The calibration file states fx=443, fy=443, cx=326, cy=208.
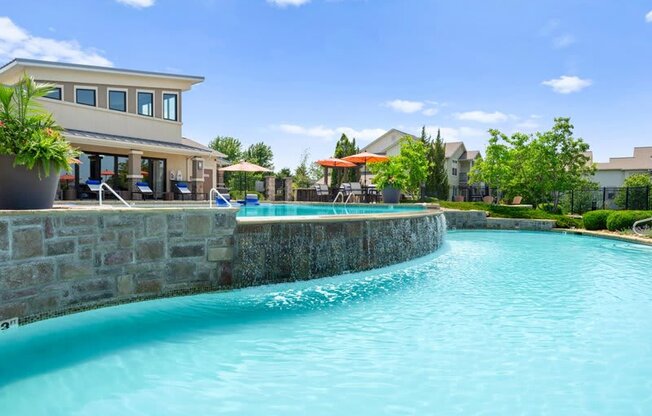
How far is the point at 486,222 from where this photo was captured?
931 inches

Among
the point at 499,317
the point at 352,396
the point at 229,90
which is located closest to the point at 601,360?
the point at 499,317

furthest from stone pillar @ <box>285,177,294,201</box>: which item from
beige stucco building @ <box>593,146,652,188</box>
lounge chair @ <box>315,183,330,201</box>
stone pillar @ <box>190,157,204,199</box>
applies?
beige stucco building @ <box>593,146,652,188</box>

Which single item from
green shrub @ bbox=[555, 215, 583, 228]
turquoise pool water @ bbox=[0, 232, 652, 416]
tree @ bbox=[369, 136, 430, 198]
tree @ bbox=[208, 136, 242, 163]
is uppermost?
tree @ bbox=[208, 136, 242, 163]

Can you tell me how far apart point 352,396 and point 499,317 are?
3.41 meters

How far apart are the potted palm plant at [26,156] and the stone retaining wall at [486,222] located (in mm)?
19375

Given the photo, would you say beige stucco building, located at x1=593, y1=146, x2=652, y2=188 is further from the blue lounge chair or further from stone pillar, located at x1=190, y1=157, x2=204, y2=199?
the blue lounge chair

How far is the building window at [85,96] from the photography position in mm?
20531

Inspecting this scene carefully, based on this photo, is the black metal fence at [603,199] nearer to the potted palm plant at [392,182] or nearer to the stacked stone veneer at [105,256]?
the potted palm plant at [392,182]

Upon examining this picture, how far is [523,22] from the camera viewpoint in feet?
73.3

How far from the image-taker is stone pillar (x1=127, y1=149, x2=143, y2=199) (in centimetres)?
2066

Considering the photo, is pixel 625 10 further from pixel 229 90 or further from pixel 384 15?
pixel 229 90

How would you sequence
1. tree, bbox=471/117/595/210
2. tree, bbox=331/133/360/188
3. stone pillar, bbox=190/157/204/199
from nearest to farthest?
stone pillar, bbox=190/157/204/199
tree, bbox=471/117/595/210
tree, bbox=331/133/360/188

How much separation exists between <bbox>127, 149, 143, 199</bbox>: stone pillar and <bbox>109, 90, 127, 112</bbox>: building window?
2602 mm

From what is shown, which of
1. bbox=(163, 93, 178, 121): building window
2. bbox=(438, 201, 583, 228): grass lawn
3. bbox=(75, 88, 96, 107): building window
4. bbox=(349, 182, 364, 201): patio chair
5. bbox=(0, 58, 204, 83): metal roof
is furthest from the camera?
bbox=(349, 182, 364, 201): patio chair
